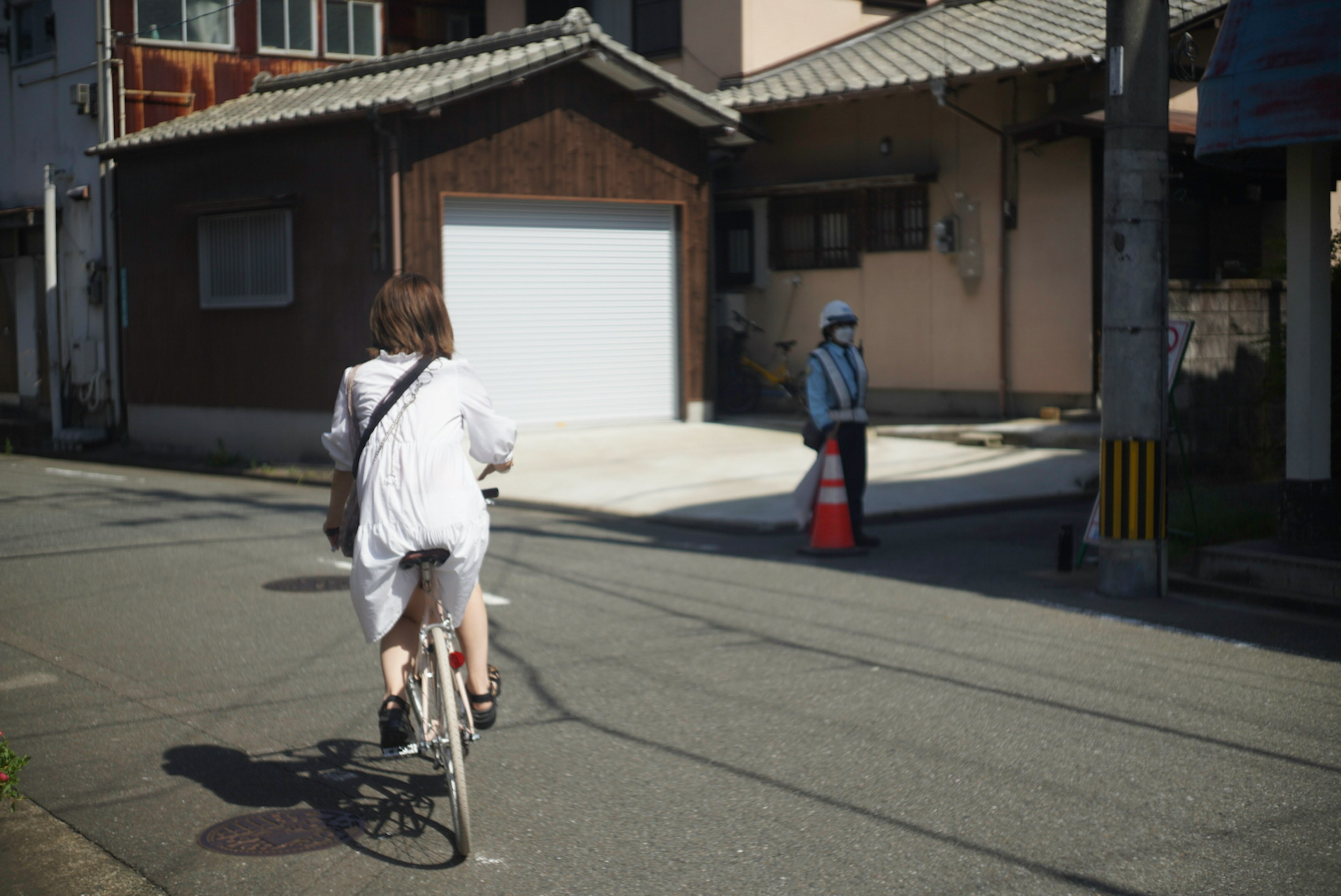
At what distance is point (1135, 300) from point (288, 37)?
17.5 metres

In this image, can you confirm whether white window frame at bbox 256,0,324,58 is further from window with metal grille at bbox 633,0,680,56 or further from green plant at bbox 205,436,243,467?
green plant at bbox 205,436,243,467

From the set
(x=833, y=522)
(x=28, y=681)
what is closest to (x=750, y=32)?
(x=833, y=522)

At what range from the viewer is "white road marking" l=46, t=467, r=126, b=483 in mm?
16344

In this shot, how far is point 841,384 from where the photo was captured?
35.8ft

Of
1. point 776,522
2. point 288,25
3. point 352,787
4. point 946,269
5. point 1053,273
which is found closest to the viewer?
point 352,787

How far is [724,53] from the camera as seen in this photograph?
865 inches

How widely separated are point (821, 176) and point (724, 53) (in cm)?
288

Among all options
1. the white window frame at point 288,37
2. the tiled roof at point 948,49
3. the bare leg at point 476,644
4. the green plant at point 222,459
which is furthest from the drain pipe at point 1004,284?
the bare leg at point 476,644

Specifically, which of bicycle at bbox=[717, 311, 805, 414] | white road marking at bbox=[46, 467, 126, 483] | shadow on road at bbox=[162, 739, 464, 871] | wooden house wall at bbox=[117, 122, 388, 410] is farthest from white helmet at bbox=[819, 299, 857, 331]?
bicycle at bbox=[717, 311, 805, 414]

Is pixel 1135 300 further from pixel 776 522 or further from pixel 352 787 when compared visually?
pixel 352 787

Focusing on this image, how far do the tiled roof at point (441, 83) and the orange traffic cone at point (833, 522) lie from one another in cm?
803

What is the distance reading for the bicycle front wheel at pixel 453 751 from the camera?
4.34 metres

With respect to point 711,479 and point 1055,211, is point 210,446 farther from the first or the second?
point 1055,211

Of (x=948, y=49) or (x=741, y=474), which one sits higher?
(x=948, y=49)
